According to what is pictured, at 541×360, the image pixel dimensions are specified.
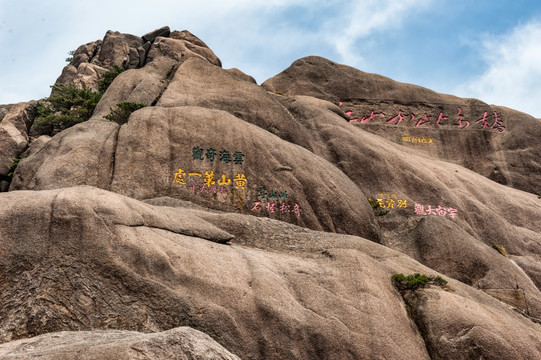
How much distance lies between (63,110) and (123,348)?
2328cm

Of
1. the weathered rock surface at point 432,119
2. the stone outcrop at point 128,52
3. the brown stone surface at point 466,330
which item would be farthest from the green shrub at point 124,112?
the stone outcrop at point 128,52

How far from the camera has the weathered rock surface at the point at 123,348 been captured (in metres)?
7.07

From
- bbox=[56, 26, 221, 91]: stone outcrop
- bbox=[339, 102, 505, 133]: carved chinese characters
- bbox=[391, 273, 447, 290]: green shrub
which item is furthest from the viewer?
bbox=[56, 26, 221, 91]: stone outcrop

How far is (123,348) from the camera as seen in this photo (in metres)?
7.08

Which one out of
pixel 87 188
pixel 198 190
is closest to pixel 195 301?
pixel 87 188

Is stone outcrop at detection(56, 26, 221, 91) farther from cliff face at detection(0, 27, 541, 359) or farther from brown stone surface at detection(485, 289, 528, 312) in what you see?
brown stone surface at detection(485, 289, 528, 312)

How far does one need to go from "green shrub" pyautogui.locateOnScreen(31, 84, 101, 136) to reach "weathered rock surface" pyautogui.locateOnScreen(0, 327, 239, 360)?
1981 cm

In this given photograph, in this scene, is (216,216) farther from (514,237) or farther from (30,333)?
(514,237)

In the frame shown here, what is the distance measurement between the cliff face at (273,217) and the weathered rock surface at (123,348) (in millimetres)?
66

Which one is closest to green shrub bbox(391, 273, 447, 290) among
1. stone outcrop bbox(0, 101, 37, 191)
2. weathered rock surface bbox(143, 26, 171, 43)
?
stone outcrop bbox(0, 101, 37, 191)

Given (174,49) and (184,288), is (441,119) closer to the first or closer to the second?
(174,49)

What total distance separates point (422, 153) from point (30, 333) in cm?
2768

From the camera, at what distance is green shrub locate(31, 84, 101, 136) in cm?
2619

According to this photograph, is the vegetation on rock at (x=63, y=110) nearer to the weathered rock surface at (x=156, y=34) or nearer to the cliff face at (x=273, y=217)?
the cliff face at (x=273, y=217)
